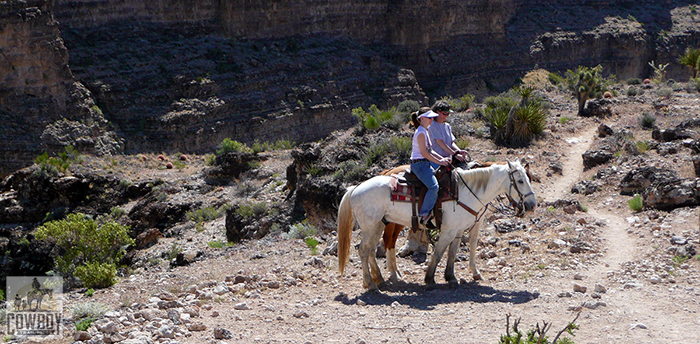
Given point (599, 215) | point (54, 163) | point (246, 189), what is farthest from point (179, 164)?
point (599, 215)

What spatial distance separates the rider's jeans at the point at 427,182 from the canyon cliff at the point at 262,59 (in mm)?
22691

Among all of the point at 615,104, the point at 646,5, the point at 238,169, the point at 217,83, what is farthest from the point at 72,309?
the point at 646,5

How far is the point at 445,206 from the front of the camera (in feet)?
28.9

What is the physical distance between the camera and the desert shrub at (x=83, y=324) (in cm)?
727

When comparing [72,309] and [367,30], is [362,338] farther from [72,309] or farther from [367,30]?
[367,30]

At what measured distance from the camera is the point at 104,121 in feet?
97.7

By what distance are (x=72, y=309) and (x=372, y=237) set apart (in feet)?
12.5

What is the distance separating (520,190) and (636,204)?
4.36m

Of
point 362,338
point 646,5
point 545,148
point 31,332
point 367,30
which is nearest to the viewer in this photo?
point 362,338

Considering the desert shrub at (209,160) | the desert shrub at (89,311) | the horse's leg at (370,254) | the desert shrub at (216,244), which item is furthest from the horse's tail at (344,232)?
the desert shrub at (209,160)

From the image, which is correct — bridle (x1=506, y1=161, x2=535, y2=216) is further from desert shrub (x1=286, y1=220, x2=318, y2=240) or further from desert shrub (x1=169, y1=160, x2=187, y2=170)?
desert shrub (x1=169, y1=160, x2=187, y2=170)

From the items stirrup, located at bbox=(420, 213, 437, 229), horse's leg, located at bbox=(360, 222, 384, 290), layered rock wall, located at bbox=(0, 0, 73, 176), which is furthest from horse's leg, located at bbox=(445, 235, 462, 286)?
layered rock wall, located at bbox=(0, 0, 73, 176)

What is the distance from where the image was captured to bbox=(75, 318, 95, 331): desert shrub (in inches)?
286

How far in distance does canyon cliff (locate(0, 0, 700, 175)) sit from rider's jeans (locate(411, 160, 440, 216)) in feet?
74.4
